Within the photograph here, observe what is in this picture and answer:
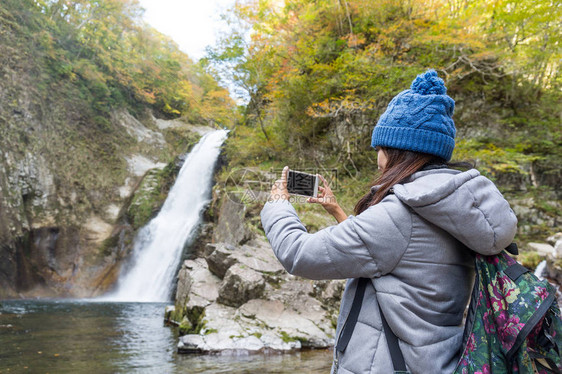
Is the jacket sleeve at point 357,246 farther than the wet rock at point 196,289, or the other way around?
the wet rock at point 196,289

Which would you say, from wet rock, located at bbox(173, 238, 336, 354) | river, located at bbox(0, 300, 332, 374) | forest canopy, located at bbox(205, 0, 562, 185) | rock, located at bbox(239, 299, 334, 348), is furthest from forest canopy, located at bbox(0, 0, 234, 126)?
rock, located at bbox(239, 299, 334, 348)

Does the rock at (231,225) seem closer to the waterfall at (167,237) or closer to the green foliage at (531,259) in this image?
the waterfall at (167,237)

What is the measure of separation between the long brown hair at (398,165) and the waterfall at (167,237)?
38.7 ft

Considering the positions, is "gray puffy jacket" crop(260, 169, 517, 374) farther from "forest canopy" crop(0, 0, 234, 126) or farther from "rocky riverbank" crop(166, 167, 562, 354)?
"forest canopy" crop(0, 0, 234, 126)

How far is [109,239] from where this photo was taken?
1436 centimetres

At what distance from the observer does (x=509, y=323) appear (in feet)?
3.10

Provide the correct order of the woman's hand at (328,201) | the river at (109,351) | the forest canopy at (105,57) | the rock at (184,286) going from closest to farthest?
the woman's hand at (328,201) < the river at (109,351) < the rock at (184,286) < the forest canopy at (105,57)

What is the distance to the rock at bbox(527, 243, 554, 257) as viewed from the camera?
7761mm

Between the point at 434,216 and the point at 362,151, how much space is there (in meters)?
10.3

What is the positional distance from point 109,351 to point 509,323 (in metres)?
6.20

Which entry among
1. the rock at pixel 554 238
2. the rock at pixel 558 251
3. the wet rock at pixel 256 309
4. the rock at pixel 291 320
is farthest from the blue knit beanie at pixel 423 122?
the rock at pixel 554 238

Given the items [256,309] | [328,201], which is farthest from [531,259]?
[328,201]

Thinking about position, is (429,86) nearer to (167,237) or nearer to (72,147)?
(167,237)

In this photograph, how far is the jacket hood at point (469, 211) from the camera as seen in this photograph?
936 mm
